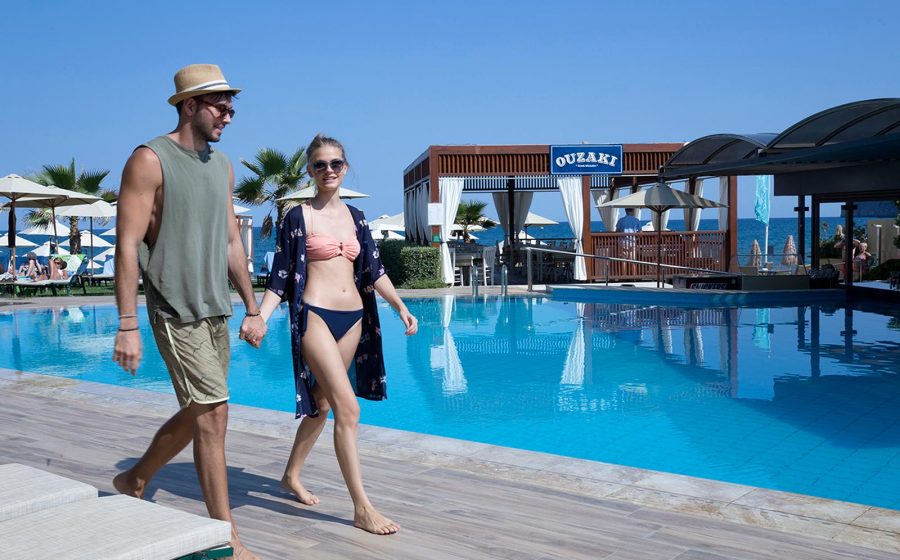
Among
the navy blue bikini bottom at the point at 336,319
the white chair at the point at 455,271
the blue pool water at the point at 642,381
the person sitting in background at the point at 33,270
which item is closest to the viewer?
the navy blue bikini bottom at the point at 336,319

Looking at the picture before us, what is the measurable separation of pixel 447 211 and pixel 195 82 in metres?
17.2

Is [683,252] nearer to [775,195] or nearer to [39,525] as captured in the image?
[775,195]

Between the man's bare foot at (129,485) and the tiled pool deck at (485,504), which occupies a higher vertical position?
the man's bare foot at (129,485)

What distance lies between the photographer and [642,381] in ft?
28.1

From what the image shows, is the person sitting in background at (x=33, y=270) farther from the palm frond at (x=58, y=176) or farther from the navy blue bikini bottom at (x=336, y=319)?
the navy blue bikini bottom at (x=336, y=319)

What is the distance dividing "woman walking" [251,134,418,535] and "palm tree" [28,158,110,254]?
22.4 m

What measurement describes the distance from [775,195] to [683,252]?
2.66 meters

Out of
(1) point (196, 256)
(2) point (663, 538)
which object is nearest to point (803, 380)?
(2) point (663, 538)

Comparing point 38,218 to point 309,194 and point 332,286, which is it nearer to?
point 309,194

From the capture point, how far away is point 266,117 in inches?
1005

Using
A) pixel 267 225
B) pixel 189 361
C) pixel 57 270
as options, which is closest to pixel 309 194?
pixel 267 225

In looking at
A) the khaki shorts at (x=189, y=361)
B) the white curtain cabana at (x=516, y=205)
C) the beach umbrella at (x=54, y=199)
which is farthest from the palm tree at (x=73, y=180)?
the khaki shorts at (x=189, y=361)

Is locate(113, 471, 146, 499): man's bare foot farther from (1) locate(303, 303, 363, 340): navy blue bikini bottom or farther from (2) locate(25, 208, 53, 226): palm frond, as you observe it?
(2) locate(25, 208, 53, 226): palm frond

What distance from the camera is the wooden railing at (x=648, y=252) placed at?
20656 mm
